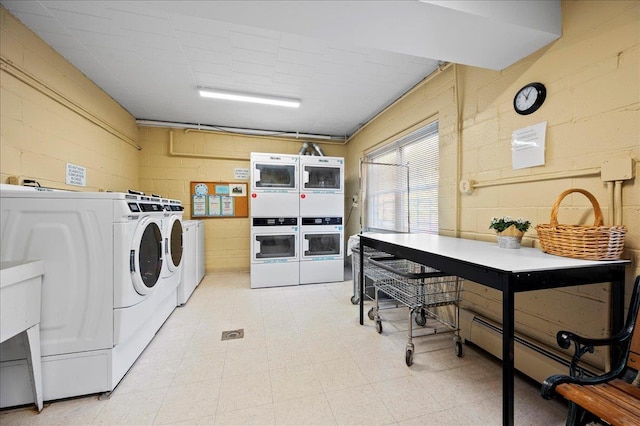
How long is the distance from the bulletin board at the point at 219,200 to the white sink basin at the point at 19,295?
3.15 meters

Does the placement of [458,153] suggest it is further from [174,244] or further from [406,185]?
[174,244]

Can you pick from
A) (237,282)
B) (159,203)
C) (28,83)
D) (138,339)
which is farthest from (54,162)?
(237,282)

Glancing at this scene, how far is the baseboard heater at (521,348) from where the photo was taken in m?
1.62

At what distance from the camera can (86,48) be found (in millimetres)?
2387

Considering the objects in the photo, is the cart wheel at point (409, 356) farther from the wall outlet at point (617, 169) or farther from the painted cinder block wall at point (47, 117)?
the painted cinder block wall at point (47, 117)

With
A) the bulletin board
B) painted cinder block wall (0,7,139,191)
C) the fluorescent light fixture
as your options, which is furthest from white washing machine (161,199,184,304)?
the bulletin board

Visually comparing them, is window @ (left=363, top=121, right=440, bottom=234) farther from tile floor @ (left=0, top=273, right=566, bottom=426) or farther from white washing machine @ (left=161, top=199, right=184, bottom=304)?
white washing machine @ (left=161, top=199, right=184, bottom=304)

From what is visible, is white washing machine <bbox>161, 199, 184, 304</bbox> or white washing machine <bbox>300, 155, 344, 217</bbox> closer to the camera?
white washing machine <bbox>161, 199, 184, 304</bbox>

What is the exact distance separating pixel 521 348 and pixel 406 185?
221 centimetres

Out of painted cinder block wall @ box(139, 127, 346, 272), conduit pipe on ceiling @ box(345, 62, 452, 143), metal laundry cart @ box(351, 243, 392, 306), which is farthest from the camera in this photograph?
painted cinder block wall @ box(139, 127, 346, 272)

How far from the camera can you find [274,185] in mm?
4004

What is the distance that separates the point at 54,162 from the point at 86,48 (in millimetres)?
1116

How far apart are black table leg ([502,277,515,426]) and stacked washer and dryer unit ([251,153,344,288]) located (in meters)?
3.10

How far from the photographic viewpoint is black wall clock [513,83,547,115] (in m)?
1.77
